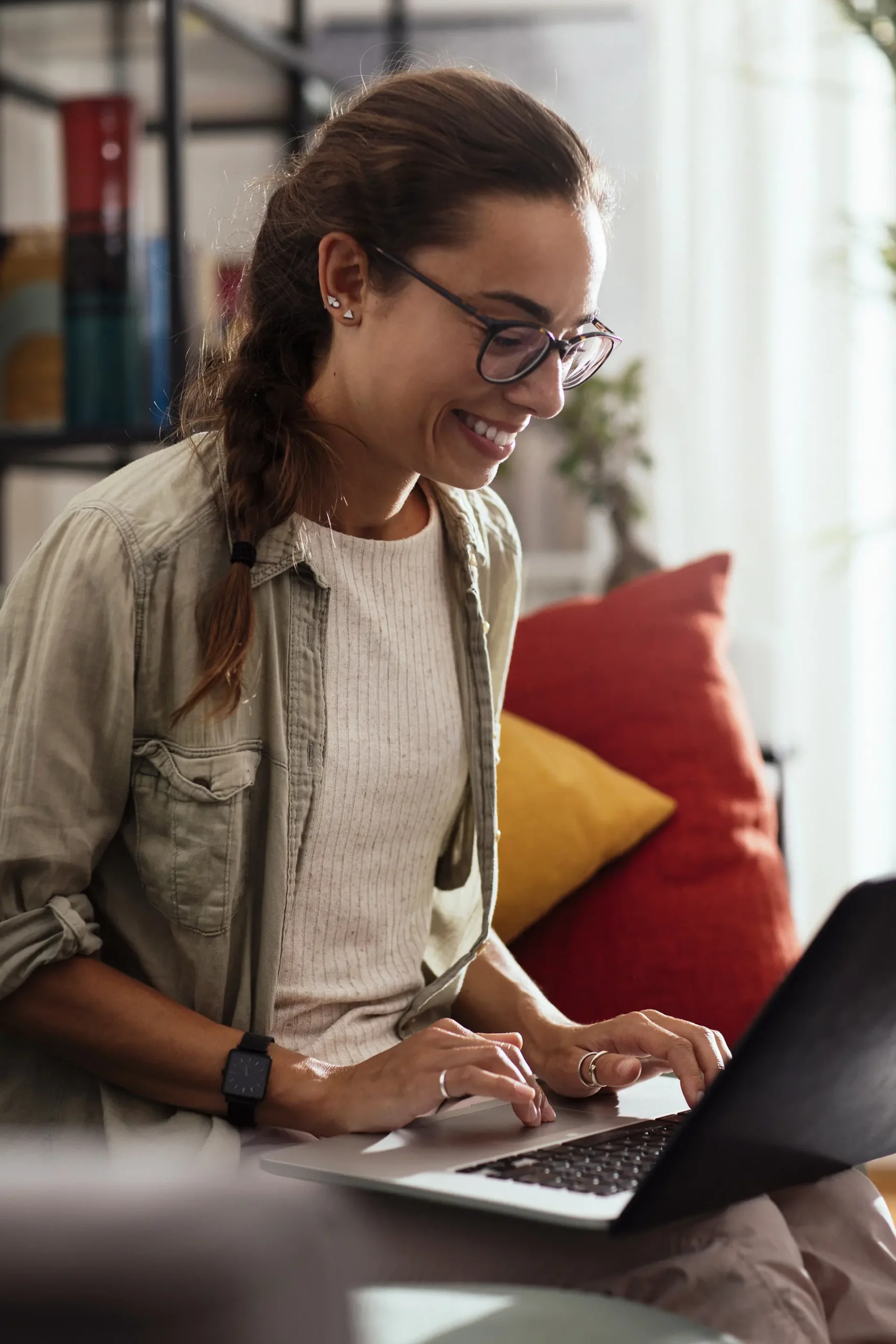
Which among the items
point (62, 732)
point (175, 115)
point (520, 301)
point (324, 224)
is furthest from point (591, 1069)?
point (175, 115)

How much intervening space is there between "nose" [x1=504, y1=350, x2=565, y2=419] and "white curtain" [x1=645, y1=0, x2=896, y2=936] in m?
1.74

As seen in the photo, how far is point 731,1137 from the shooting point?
735 millimetres

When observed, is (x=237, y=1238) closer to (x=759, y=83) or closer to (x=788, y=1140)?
(x=788, y=1140)

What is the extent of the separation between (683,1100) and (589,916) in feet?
2.07

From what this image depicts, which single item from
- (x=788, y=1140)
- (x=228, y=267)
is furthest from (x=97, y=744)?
(x=228, y=267)

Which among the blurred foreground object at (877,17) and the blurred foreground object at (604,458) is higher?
the blurred foreground object at (877,17)

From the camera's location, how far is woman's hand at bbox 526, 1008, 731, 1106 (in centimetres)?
100

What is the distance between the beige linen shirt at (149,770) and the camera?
3.17 ft

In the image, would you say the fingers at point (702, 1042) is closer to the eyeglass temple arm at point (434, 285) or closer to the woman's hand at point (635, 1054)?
the woman's hand at point (635, 1054)

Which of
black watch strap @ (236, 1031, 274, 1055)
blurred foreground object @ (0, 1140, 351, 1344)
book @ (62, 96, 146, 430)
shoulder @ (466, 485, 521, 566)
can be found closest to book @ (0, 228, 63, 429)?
book @ (62, 96, 146, 430)

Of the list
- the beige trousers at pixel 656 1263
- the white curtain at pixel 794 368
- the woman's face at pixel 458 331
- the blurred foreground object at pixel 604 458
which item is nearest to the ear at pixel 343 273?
the woman's face at pixel 458 331

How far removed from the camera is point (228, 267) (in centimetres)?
224

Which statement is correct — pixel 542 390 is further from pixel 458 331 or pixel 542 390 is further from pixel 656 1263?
pixel 656 1263

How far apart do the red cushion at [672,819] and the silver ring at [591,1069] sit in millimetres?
484
